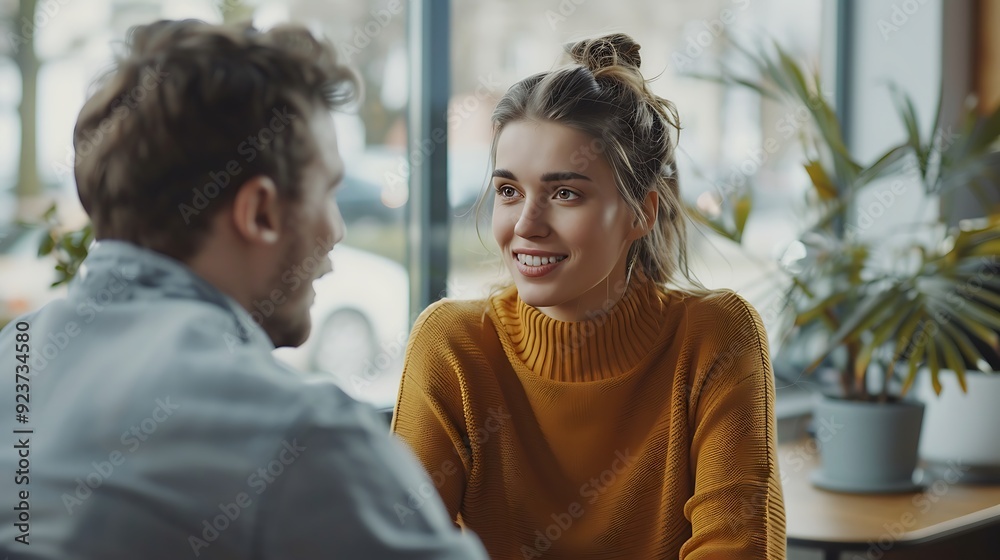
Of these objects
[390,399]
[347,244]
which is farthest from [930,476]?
[347,244]

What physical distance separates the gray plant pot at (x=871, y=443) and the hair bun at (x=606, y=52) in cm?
108

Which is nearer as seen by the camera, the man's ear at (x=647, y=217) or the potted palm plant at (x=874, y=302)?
the man's ear at (x=647, y=217)

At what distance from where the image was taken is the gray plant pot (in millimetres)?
2264

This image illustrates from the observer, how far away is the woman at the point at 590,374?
1486mm

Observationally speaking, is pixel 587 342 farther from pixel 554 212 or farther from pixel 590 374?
pixel 554 212

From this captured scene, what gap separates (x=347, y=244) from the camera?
2395 millimetres

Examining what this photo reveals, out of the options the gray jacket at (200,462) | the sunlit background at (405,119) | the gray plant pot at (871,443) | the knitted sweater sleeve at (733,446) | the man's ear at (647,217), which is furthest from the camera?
the gray plant pot at (871,443)

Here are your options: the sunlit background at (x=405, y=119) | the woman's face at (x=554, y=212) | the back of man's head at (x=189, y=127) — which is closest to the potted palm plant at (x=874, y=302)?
the sunlit background at (x=405, y=119)

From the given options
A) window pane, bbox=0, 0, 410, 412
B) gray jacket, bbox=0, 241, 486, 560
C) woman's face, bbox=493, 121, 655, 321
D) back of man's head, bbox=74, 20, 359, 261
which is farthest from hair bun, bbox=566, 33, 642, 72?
gray jacket, bbox=0, 241, 486, 560

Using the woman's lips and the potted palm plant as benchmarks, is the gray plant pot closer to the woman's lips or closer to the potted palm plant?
the potted palm plant

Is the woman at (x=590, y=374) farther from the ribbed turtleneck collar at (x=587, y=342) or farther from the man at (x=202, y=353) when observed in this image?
the man at (x=202, y=353)

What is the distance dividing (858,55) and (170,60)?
118 inches

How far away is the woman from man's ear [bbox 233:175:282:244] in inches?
26.4

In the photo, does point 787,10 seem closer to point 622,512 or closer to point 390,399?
point 390,399
